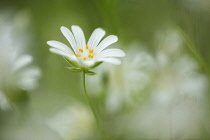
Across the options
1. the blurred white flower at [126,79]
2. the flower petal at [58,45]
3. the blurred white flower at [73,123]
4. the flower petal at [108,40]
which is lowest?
the blurred white flower at [73,123]

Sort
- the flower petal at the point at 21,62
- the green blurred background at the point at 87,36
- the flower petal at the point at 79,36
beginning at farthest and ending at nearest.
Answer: the green blurred background at the point at 87,36, the flower petal at the point at 21,62, the flower petal at the point at 79,36

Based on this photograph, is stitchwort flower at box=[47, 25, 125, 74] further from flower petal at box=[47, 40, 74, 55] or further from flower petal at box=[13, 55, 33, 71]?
flower petal at box=[13, 55, 33, 71]

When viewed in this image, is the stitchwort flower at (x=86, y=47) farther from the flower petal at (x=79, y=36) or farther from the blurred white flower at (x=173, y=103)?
the blurred white flower at (x=173, y=103)

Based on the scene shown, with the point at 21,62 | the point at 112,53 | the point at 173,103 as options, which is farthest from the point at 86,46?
the point at 173,103

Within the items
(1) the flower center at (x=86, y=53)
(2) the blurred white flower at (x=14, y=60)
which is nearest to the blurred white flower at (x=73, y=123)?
(2) the blurred white flower at (x=14, y=60)

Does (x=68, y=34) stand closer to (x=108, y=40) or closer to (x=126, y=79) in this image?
(x=108, y=40)

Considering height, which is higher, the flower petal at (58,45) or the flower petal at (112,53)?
the flower petal at (58,45)

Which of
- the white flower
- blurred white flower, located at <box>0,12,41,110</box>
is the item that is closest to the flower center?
the white flower
